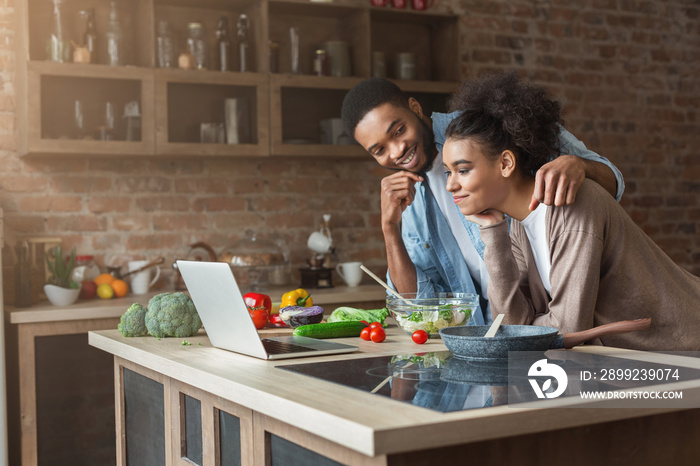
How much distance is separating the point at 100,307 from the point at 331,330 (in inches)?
63.9

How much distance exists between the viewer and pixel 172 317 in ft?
6.73

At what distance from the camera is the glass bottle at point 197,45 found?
381 centimetres

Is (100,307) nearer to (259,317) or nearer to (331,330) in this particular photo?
(259,317)

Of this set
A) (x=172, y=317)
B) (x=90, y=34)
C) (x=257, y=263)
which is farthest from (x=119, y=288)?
(x=172, y=317)

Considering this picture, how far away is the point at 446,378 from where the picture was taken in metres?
1.32

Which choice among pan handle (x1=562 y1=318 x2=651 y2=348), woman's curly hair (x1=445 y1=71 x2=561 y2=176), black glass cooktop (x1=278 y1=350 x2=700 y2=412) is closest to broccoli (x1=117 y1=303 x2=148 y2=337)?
black glass cooktop (x1=278 y1=350 x2=700 y2=412)

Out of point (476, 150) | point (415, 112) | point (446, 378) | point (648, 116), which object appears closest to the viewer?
point (446, 378)

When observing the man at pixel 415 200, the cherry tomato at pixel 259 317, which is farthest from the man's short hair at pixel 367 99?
the cherry tomato at pixel 259 317

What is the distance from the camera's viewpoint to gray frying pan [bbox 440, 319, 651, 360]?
4.76ft

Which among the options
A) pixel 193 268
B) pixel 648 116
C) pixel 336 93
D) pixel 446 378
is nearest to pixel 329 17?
pixel 336 93

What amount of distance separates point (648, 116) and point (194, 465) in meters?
4.32

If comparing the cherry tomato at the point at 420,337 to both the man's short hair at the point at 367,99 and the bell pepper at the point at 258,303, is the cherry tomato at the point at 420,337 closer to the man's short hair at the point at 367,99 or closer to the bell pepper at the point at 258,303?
the bell pepper at the point at 258,303

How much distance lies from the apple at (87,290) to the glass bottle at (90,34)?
3.46 ft

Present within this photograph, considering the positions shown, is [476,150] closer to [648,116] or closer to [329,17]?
[329,17]
